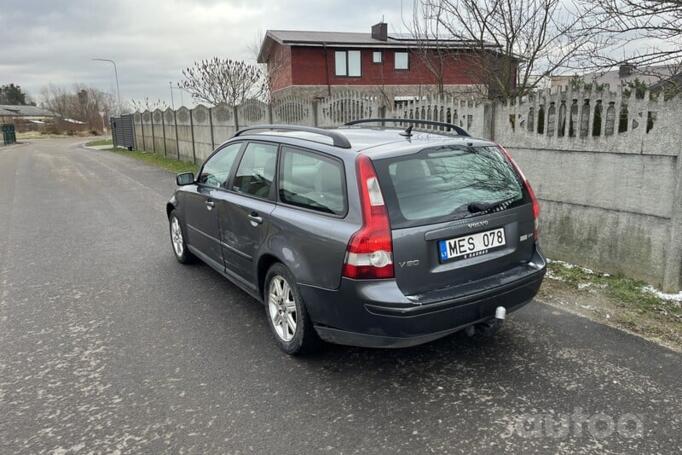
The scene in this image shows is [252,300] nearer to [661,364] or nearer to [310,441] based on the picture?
[310,441]

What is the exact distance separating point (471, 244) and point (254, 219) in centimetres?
159

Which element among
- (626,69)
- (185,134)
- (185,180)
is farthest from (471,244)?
(185,134)

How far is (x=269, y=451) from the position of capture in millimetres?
2557

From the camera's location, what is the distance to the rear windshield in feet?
9.97

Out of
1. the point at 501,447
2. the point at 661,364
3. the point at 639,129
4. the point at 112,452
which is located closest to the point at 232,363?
the point at 112,452

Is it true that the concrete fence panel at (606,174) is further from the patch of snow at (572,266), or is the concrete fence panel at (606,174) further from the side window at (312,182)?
the side window at (312,182)

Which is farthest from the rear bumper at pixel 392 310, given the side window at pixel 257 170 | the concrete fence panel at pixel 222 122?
the concrete fence panel at pixel 222 122

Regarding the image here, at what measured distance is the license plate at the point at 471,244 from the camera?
120 inches

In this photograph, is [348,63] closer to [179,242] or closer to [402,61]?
[402,61]

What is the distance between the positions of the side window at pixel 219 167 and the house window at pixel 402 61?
3263cm

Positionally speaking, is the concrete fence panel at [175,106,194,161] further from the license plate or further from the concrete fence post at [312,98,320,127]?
the license plate

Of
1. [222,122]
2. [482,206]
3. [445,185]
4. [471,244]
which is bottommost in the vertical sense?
[471,244]

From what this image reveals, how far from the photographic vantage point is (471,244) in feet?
10.3

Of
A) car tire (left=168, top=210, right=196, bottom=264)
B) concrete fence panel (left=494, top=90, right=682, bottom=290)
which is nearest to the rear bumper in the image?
concrete fence panel (left=494, top=90, right=682, bottom=290)
